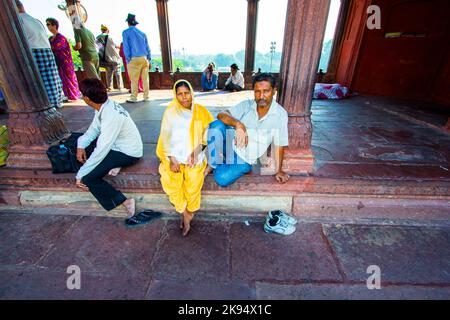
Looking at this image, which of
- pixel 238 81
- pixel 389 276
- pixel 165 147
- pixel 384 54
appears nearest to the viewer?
pixel 389 276

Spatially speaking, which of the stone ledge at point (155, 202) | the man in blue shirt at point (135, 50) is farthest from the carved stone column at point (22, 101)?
the man in blue shirt at point (135, 50)

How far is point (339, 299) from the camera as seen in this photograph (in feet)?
5.61

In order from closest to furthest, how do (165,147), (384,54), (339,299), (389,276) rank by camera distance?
1. (339,299)
2. (389,276)
3. (165,147)
4. (384,54)

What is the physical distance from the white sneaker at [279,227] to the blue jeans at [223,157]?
565 millimetres

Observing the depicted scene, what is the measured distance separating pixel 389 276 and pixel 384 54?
22.8ft

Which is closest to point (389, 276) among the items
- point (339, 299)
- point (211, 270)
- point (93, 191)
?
point (339, 299)

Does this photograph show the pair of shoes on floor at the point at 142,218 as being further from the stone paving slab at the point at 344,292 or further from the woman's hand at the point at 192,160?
the stone paving slab at the point at 344,292

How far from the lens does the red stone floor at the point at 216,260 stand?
176cm

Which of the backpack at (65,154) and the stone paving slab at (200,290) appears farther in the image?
the backpack at (65,154)

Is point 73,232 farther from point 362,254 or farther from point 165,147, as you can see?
point 362,254

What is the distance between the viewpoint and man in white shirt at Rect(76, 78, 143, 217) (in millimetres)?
2176

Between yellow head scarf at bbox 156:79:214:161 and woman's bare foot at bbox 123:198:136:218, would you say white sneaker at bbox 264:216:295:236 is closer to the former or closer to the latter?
yellow head scarf at bbox 156:79:214:161

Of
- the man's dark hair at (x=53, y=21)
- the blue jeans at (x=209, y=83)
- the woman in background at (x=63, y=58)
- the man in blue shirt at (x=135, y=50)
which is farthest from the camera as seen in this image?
the blue jeans at (x=209, y=83)

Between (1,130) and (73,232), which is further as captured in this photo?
(1,130)
